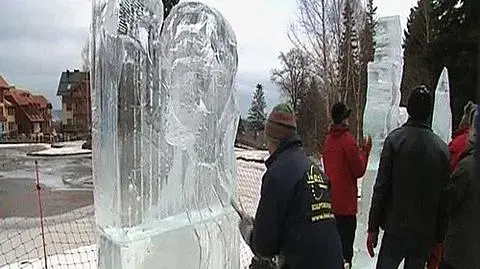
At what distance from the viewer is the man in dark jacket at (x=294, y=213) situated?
2.27 m

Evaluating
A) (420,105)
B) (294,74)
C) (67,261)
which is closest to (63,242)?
(67,261)

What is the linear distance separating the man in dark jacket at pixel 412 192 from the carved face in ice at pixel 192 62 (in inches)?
51.8

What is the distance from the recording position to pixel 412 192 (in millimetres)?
3150

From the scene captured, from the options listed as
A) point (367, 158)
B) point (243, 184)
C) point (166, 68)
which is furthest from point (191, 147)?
point (243, 184)

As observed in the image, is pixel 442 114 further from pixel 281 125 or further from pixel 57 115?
pixel 57 115

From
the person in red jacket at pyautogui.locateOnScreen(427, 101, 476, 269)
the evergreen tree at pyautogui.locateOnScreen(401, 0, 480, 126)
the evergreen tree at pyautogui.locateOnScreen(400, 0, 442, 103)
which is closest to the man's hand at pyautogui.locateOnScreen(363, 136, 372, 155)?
the person in red jacket at pyautogui.locateOnScreen(427, 101, 476, 269)

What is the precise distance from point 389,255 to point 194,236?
1282mm

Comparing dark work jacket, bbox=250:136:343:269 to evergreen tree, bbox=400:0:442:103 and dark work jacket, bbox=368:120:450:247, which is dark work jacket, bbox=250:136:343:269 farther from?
evergreen tree, bbox=400:0:442:103

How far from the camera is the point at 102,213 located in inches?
130

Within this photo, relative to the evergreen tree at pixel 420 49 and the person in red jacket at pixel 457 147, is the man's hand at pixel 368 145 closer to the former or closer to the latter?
the person in red jacket at pixel 457 147

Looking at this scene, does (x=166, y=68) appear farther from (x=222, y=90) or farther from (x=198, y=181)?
(x=198, y=181)

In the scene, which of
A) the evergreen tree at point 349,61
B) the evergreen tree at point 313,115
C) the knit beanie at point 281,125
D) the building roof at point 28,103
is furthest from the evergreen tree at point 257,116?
the building roof at point 28,103

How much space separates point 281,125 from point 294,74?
23813 mm

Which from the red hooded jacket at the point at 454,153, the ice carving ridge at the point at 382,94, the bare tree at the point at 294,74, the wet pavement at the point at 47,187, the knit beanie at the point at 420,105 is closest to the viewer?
the knit beanie at the point at 420,105
